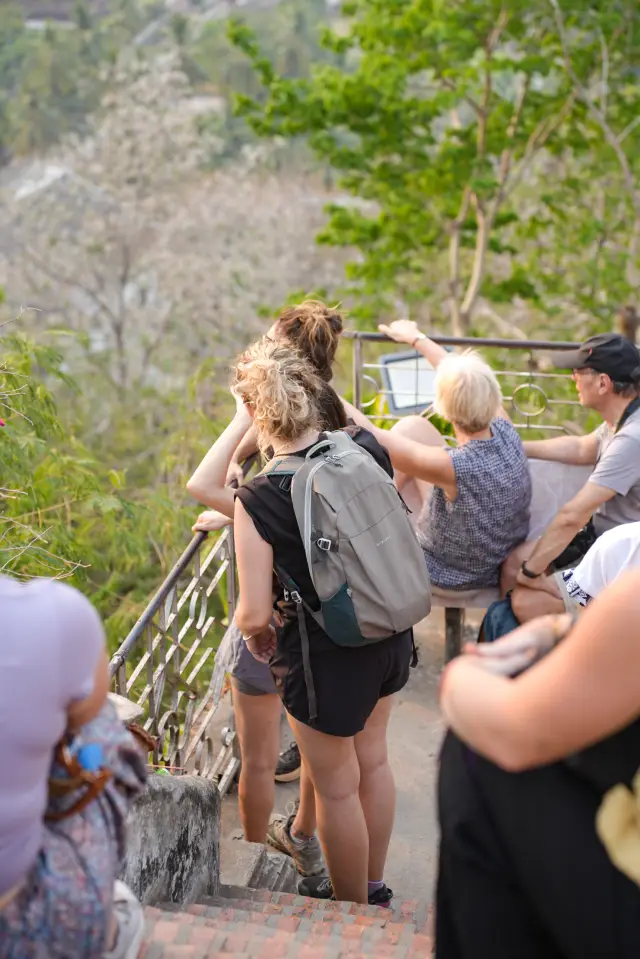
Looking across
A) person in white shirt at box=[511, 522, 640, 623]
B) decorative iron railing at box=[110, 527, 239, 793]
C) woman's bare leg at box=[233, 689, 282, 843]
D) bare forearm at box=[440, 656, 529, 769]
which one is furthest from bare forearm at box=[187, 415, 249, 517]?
bare forearm at box=[440, 656, 529, 769]

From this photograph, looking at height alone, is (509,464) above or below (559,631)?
below

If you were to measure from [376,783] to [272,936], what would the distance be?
768mm

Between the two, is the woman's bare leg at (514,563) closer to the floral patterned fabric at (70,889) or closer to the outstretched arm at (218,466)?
the outstretched arm at (218,466)

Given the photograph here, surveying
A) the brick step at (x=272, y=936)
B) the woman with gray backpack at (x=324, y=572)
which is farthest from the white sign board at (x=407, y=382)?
the brick step at (x=272, y=936)

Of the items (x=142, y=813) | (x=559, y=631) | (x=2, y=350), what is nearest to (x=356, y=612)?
(x=142, y=813)

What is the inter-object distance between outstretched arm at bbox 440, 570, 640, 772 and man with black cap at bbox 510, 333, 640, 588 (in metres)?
2.53

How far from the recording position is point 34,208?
23.3m

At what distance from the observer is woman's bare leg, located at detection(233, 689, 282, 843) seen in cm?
355

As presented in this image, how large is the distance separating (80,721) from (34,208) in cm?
2344

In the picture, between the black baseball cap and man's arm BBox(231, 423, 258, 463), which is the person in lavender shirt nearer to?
man's arm BBox(231, 423, 258, 463)

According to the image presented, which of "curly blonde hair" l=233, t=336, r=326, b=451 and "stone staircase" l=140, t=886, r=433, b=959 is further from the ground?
"curly blonde hair" l=233, t=336, r=326, b=451

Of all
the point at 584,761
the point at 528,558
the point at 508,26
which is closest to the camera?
the point at 584,761

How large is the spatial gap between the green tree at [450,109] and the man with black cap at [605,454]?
7625 millimetres

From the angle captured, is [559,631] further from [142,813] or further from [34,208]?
[34,208]
